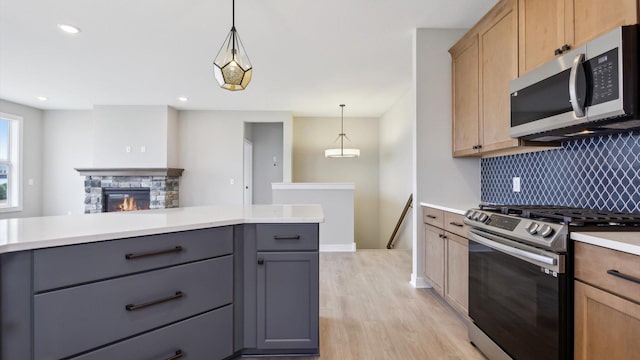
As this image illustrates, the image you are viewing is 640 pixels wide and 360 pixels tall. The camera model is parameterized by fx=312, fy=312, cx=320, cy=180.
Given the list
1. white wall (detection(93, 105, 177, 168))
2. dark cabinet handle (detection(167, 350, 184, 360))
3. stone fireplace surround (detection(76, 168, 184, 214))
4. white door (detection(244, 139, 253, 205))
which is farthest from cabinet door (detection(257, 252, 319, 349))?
white door (detection(244, 139, 253, 205))

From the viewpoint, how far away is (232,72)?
211cm

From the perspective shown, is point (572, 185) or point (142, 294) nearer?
point (142, 294)

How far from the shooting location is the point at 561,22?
173 cm

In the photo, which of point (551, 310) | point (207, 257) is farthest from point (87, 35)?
point (551, 310)

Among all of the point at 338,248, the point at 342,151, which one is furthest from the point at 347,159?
the point at 338,248

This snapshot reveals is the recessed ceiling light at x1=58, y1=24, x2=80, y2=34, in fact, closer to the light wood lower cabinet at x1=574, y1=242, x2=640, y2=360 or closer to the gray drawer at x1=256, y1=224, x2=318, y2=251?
the gray drawer at x1=256, y1=224, x2=318, y2=251

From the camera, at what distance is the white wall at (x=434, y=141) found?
3104 millimetres

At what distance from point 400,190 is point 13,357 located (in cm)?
524

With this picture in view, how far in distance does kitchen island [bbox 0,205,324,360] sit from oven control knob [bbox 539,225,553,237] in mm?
1111

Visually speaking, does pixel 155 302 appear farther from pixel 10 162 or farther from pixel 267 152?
pixel 10 162

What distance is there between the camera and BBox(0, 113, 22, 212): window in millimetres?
5645

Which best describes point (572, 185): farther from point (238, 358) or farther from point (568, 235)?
point (238, 358)

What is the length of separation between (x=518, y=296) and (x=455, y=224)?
84 cm

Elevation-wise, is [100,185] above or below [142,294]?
above
